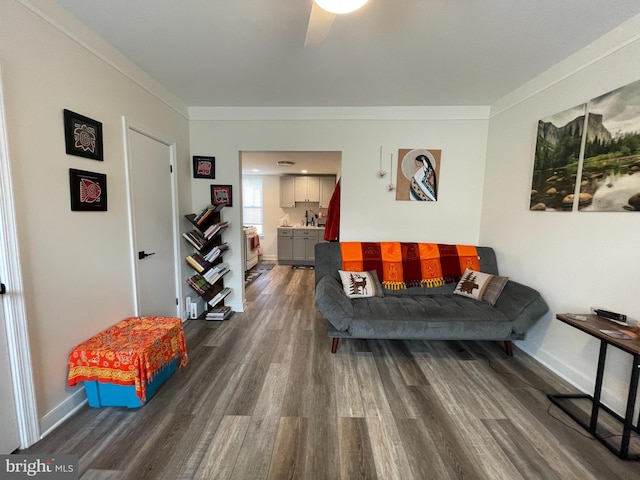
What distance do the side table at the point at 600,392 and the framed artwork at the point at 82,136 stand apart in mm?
3305

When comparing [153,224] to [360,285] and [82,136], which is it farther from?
[360,285]

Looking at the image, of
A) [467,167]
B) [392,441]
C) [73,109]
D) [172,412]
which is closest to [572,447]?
[392,441]

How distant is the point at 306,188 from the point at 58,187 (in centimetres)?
505

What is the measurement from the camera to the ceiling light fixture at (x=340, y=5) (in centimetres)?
113

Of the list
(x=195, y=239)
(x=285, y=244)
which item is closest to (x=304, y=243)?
(x=285, y=244)

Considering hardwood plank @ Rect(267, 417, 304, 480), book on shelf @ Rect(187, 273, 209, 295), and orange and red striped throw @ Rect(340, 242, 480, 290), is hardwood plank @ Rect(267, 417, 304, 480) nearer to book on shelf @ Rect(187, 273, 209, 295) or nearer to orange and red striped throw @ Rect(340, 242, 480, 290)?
orange and red striped throw @ Rect(340, 242, 480, 290)

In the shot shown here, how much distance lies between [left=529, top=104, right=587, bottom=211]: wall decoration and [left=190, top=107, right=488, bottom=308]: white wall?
2.63 feet

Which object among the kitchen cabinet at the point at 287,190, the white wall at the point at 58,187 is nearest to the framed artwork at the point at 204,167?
the white wall at the point at 58,187

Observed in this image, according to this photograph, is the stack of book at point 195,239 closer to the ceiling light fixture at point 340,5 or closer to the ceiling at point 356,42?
the ceiling at point 356,42

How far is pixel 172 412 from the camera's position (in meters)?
1.69

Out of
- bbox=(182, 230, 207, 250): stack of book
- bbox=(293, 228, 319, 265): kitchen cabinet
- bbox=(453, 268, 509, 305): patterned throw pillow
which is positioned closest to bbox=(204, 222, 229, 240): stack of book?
bbox=(182, 230, 207, 250): stack of book

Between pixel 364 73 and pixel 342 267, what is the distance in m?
1.85

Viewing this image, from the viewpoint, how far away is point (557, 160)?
2.15m

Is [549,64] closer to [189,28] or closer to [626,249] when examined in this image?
[626,249]
